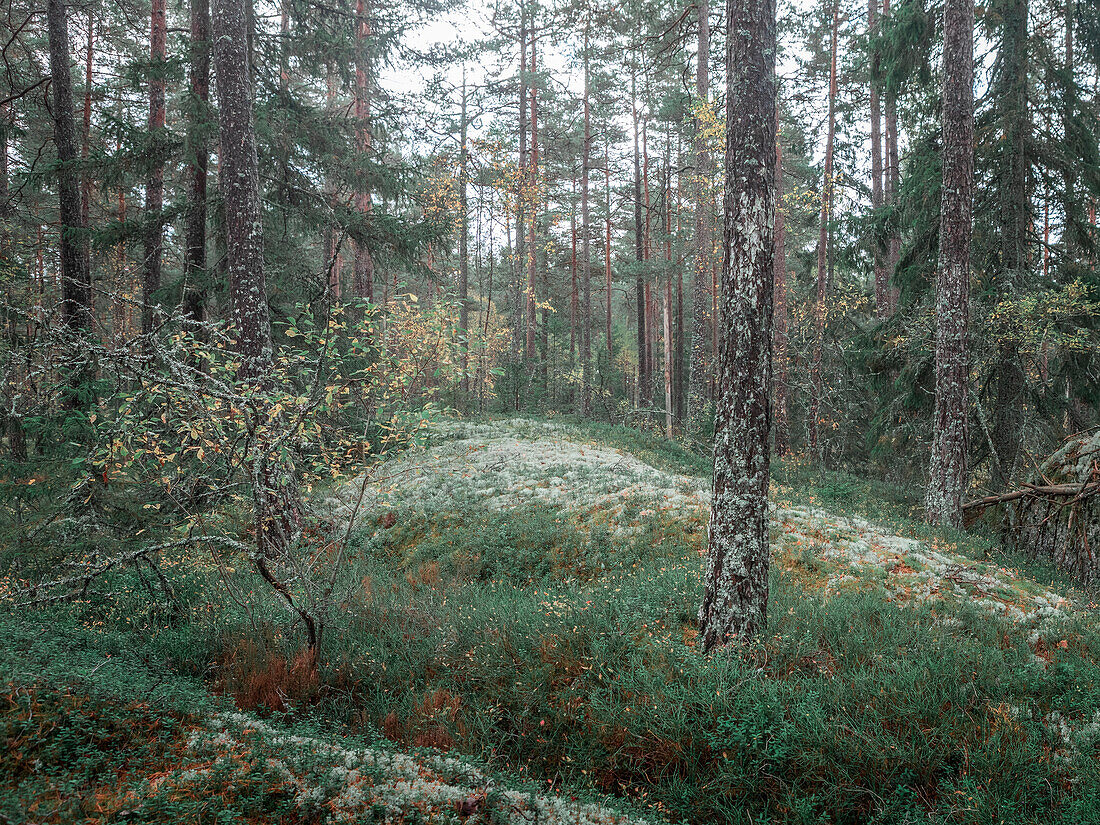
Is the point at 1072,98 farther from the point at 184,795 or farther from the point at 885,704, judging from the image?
the point at 184,795

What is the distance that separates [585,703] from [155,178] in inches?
531

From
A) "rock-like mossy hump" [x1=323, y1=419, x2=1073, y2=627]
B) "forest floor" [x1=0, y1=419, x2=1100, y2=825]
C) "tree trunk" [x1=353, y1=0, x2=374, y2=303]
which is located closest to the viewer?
"forest floor" [x1=0, y1=419, x2=1100, y2=825]

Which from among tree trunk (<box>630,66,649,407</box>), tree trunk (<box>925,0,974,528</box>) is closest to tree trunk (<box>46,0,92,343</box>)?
tree trunk (<box>925,0,974,528</box>)

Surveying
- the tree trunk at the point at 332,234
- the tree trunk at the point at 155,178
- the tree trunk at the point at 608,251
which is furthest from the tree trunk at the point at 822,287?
the tree trunk at the point at 155,178

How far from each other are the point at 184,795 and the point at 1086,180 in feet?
54.4

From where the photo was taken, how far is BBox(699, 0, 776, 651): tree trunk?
4.72 m

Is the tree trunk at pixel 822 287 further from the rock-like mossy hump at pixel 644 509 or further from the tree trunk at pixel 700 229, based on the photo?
the rock-like mossy hump at pixel 644 509

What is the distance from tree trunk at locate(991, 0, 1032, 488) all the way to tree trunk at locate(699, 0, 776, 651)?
9.15 metres

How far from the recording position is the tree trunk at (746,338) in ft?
15.5

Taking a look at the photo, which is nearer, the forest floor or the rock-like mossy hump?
the forest floor

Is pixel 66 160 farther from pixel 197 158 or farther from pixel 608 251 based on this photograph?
pixel 608 251

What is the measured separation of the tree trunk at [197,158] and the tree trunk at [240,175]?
86.4 inches

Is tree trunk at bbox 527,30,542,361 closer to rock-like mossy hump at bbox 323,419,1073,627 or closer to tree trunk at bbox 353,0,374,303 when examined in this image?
tree trunk at bbox 353,0,374,303

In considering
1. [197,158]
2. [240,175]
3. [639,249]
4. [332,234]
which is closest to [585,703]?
[240,175]
